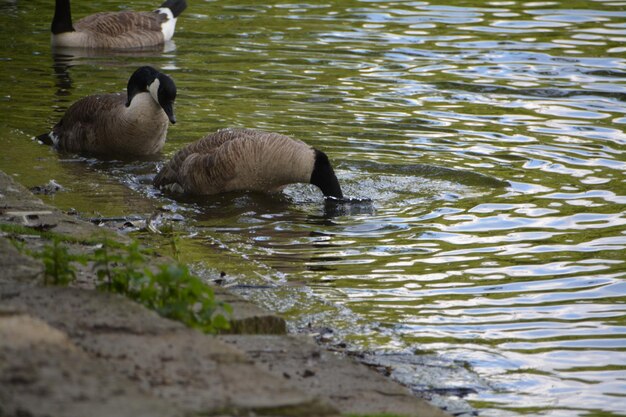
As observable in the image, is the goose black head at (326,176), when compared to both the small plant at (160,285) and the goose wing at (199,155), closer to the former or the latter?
the goose wing at (199,155)

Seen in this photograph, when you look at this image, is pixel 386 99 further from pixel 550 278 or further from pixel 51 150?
pixel 550 278

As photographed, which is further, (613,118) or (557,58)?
(557,58)

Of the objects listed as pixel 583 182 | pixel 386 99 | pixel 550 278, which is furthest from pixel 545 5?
pixel 550 278

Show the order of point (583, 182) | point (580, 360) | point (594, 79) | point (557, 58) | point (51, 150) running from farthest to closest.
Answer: point (557, 58) → point (594, 79) → point (51, 150) → point (583, 182) → point (580, 360)

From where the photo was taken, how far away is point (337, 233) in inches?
385

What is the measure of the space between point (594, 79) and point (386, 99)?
11.0ft

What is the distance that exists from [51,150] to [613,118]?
23.3ft

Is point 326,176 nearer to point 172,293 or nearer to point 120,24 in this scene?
point 172,293

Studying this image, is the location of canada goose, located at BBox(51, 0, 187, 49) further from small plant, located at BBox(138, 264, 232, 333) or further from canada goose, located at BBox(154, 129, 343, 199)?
small plant, located at BBox(138, 264, 232, 333)

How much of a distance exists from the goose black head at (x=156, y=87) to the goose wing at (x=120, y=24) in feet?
23.7

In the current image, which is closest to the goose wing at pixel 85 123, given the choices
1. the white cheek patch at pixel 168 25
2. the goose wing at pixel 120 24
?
the goose wing at pixel 120 24

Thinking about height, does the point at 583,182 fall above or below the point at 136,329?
below

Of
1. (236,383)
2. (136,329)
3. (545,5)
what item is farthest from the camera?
(545,5)

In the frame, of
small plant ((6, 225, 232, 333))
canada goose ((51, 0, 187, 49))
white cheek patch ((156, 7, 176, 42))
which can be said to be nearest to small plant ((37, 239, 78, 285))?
small plant ((6, 225, 232, 333))
